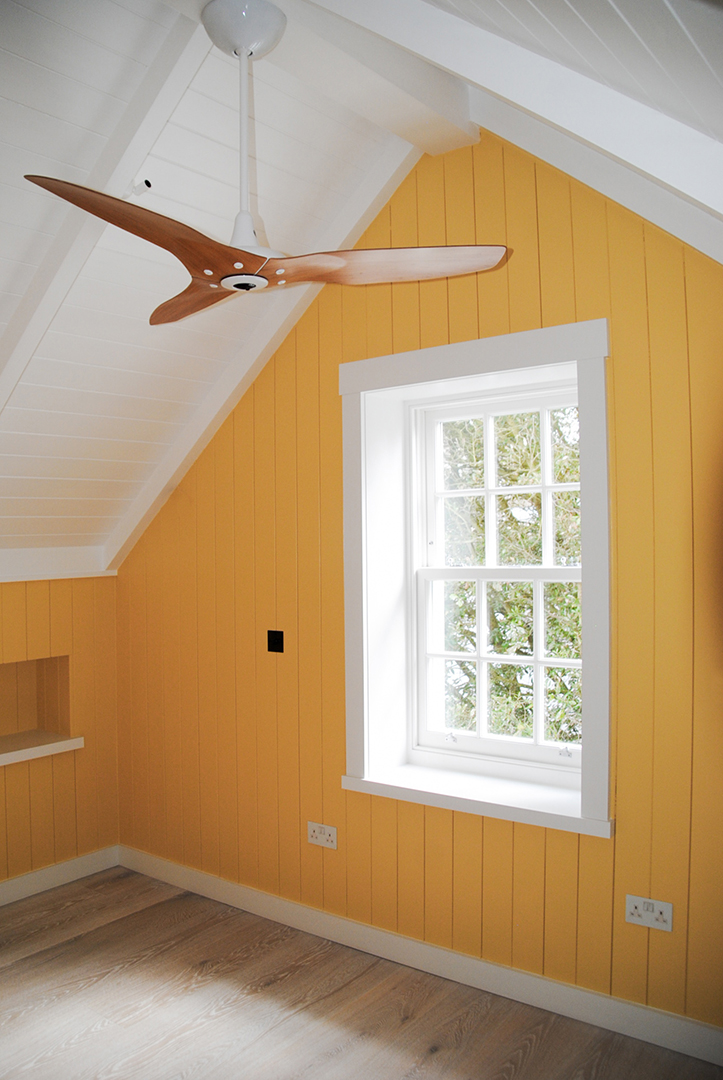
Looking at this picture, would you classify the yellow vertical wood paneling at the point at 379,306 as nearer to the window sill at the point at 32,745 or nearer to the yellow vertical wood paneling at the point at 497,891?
the yellow vertical wood paneling at the point at 497,891

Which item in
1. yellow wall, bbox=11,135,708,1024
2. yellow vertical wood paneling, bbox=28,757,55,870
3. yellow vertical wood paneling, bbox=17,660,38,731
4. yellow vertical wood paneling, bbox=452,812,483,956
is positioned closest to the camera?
yellow wall, bbox=11,135,708,1024

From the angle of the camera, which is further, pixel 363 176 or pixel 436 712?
pixel 436 712

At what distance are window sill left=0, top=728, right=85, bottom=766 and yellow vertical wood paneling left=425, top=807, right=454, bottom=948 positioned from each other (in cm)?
175

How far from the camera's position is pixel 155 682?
12.2ft

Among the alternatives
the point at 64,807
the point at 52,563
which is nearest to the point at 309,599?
the point at 52,563

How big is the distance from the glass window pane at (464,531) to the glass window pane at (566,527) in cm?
29

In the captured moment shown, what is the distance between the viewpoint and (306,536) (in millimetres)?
3119

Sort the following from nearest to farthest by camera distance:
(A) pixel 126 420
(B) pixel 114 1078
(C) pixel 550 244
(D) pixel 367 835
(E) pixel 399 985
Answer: (B) pixel 114 1078 → (C) pixel 550 244 → (E) pixel 399 985 → (D) pixel 367 835 → (A) pixel 126 420

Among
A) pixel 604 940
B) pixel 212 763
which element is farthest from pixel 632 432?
pixel 212 763

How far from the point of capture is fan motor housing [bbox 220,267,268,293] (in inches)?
68.7

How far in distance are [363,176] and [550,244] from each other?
0.77 meters

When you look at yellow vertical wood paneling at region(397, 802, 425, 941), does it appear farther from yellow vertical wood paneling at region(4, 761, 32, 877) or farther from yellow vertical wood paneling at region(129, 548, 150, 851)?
yellow vertical wood paneling at region(4, 761, 32, 877)

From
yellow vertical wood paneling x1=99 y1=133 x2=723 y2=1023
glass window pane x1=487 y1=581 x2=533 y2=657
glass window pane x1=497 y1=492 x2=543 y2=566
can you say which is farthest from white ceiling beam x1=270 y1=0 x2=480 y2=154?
glass window pane x1=487 y1=581 x2=533 y2=657

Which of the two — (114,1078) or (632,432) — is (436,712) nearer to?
(632,432)
